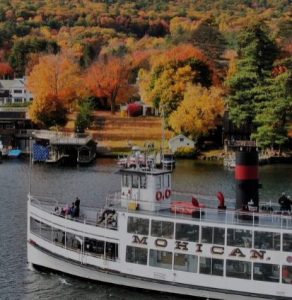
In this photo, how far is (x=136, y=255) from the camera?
127ft

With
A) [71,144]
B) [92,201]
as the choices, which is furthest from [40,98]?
[92,201]

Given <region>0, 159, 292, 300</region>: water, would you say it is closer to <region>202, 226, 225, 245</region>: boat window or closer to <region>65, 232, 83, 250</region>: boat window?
<region>65, 232, 83, 250</region>: boat window

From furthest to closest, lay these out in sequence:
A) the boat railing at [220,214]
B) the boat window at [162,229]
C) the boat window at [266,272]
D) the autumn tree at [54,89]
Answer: the autumn tree at [54,89]
the boat window at [162,229]
the boat railing at [220,214]
the boat window at [266,272]

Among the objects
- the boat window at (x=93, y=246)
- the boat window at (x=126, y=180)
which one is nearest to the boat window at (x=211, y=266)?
the boat window at (x=93, y=246)

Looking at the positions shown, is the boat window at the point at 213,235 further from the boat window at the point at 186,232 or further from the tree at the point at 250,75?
the tree at the point at 250,75

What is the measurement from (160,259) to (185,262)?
1259mm

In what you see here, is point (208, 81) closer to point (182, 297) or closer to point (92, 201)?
point (92, 201)

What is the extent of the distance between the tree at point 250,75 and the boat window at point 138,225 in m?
62.0

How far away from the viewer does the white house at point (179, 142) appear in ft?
324

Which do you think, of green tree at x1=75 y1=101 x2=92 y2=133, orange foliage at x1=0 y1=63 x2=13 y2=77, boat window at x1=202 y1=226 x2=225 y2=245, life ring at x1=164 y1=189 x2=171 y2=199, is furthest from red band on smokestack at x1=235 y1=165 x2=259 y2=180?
orange foliage at x1=0 y1=63 x2=13 y2=77

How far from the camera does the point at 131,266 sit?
127 feet

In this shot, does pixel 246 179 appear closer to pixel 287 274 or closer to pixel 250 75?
pixel 287 274

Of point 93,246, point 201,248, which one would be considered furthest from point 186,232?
point 93,246

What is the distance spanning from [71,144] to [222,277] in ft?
205
